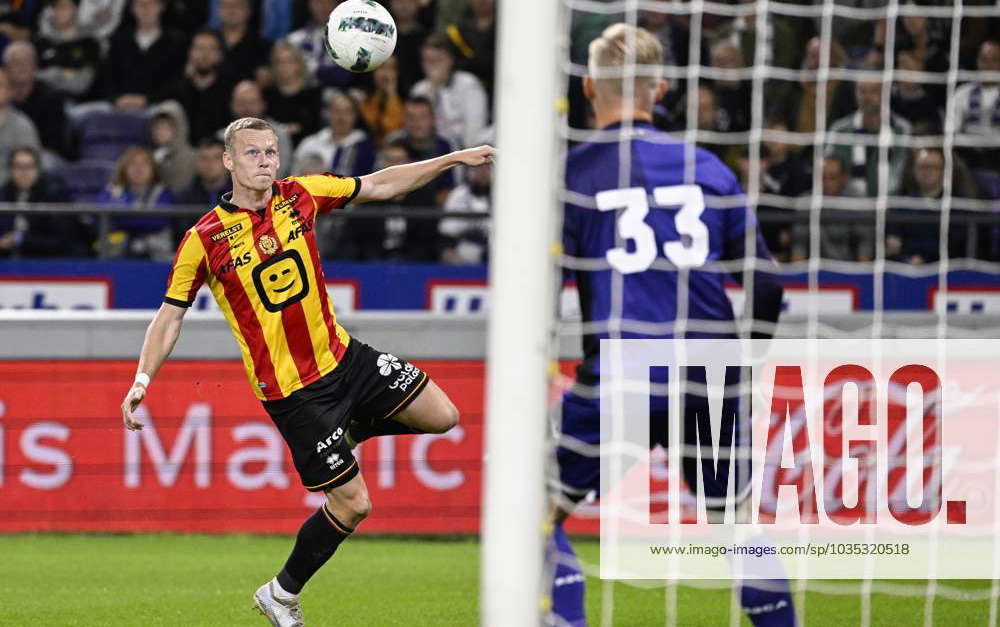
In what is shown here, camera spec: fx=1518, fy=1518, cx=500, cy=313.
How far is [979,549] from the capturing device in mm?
9008

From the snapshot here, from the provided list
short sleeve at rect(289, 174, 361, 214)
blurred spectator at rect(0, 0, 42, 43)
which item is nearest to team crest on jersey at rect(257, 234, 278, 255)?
short sleeve at rect(289, 174, 361, 214)

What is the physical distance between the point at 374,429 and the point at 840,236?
5.07 meters

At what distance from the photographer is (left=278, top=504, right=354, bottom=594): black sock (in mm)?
6223

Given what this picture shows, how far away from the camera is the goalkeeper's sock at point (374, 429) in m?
6.71

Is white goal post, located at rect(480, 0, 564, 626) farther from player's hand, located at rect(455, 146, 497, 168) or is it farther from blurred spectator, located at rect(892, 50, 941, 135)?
blurred spectator, located at rect(892, 50, 941, 135)

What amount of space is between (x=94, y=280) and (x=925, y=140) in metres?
5.73

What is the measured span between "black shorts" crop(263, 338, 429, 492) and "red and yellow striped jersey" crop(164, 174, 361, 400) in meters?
0.07

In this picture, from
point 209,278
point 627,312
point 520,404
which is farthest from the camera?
point 209,278

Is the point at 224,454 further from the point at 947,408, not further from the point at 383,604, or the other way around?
the point at 947,408

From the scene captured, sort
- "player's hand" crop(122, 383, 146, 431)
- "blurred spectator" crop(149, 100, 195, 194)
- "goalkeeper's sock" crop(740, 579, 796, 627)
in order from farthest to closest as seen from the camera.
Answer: "blurred spectator" crop(149, 100, 195, 194)
"player's hand" crop(122, 383, 146, 431)
"goalkeeper's sock" crop(740, 579, 796, 627)

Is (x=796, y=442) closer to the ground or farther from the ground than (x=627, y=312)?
closer to the ground

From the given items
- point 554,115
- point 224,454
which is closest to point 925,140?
point 224,454

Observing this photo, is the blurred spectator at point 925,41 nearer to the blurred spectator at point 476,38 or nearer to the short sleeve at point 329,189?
→ the blurred spectator at point 476,38

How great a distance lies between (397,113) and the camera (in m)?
11.9
